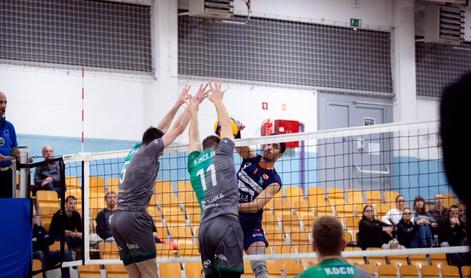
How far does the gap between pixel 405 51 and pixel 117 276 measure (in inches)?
533

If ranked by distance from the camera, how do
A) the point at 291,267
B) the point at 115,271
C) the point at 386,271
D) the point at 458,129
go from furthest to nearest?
the point at 386,271 < the point at 291,267 < the point at 115,271 < the point at 458,129

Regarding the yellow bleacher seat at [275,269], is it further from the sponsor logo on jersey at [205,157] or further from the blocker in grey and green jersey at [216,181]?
the sponsor logo on jersey at [205,157]

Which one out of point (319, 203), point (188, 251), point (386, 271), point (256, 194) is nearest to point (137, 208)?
point (256, 194)

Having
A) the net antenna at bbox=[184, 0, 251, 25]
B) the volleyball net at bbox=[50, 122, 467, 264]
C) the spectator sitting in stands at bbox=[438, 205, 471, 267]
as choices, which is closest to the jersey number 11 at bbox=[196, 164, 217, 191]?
the volleyball net at bbox=[50, 122, 467, 264]

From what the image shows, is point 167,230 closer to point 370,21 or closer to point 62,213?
point 62,213

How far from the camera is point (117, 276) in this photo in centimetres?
1276

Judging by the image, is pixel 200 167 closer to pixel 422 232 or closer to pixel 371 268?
pixel 371 268

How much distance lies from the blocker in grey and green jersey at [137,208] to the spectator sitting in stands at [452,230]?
8151 millimetres

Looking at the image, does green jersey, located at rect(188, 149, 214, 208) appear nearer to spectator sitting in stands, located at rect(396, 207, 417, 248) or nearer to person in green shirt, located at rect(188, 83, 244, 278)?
person in green shirt, located at rect(188, 83, 244, 278)

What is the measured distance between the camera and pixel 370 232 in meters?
15.2

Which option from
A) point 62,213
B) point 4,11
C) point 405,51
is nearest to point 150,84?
point 4,11

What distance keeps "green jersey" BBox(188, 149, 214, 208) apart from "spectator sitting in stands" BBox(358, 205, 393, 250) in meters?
7.40

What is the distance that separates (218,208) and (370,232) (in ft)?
25.1

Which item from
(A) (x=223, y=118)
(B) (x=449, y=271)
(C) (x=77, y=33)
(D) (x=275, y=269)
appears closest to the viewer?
(A) (x=223, y=118)
